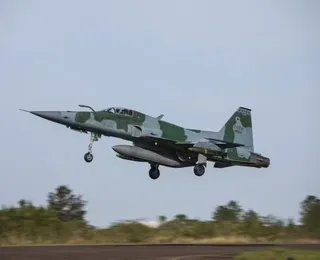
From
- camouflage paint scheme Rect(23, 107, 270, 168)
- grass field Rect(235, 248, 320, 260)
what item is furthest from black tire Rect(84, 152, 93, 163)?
grass field Rect(235, 248, 320, 260)

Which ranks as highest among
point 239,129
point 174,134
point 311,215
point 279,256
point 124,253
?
point 239,129

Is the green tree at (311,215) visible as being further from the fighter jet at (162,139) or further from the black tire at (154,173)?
the black tire at (154,173)

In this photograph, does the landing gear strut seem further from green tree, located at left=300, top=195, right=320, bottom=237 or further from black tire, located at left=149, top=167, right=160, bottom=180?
green tree, located at left=300, top=195, right=320, bottom=237

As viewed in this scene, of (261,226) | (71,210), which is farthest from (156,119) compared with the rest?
(71,210)

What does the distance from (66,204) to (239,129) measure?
57.4 feet

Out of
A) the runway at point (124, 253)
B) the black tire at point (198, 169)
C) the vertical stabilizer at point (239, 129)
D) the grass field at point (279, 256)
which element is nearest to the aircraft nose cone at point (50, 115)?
the black tire at point (198, 169)

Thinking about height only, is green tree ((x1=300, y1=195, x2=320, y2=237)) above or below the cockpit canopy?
below

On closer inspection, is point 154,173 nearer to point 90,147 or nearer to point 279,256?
point 90,147

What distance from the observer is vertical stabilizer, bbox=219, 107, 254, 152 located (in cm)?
4306

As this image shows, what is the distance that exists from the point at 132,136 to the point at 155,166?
13.0 ft

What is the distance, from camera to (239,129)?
143 ft

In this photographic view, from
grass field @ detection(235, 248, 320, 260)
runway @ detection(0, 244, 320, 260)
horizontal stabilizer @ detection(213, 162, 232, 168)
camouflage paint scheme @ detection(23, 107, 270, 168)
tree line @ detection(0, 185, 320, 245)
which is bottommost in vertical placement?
grass field @ detection(235, 248, 320, 260)

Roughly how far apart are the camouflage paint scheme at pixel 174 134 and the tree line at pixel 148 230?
336 cm

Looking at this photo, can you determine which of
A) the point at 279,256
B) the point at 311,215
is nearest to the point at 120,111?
the point at 311,215
